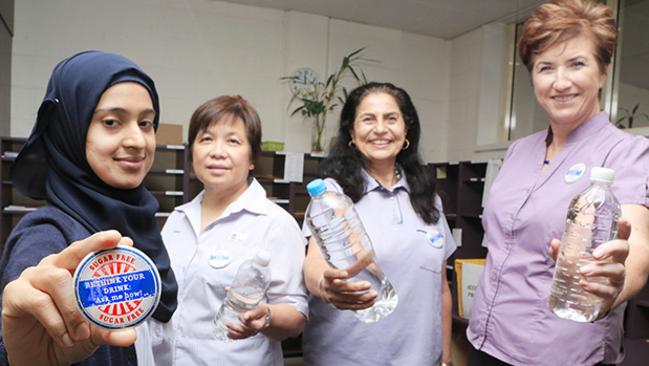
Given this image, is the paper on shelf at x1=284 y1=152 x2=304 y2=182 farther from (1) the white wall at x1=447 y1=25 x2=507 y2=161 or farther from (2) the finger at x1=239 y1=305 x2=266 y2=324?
(2) the finger at x1=239 y1=305 x2=266 y2=324

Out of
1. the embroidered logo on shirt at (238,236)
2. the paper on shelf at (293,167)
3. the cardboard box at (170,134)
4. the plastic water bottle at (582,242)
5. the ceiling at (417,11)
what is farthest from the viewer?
the ceiling at (417,11)

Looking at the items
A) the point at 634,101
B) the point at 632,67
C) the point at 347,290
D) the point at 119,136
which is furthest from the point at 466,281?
the point at 632,67

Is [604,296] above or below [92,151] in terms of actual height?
below

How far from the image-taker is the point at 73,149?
798 millimetres

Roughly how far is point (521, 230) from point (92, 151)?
1.06 m

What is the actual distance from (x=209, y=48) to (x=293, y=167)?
1673 mm

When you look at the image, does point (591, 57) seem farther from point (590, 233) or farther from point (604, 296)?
point (604, 296)

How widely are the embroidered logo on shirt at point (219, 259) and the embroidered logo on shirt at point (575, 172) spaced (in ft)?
3.24

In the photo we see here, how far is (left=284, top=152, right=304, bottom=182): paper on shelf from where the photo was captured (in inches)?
169

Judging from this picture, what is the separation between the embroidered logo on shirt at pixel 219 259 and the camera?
1.33 metres

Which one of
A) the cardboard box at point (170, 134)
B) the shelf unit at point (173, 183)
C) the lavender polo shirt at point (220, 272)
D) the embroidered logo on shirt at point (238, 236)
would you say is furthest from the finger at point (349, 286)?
the cardboard box at point (170, 134)

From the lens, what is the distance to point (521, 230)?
1.20 m

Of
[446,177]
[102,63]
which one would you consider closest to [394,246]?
[102,63]

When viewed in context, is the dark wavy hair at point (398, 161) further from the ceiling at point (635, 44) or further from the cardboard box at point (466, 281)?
the ceiling at point (635, 44)
